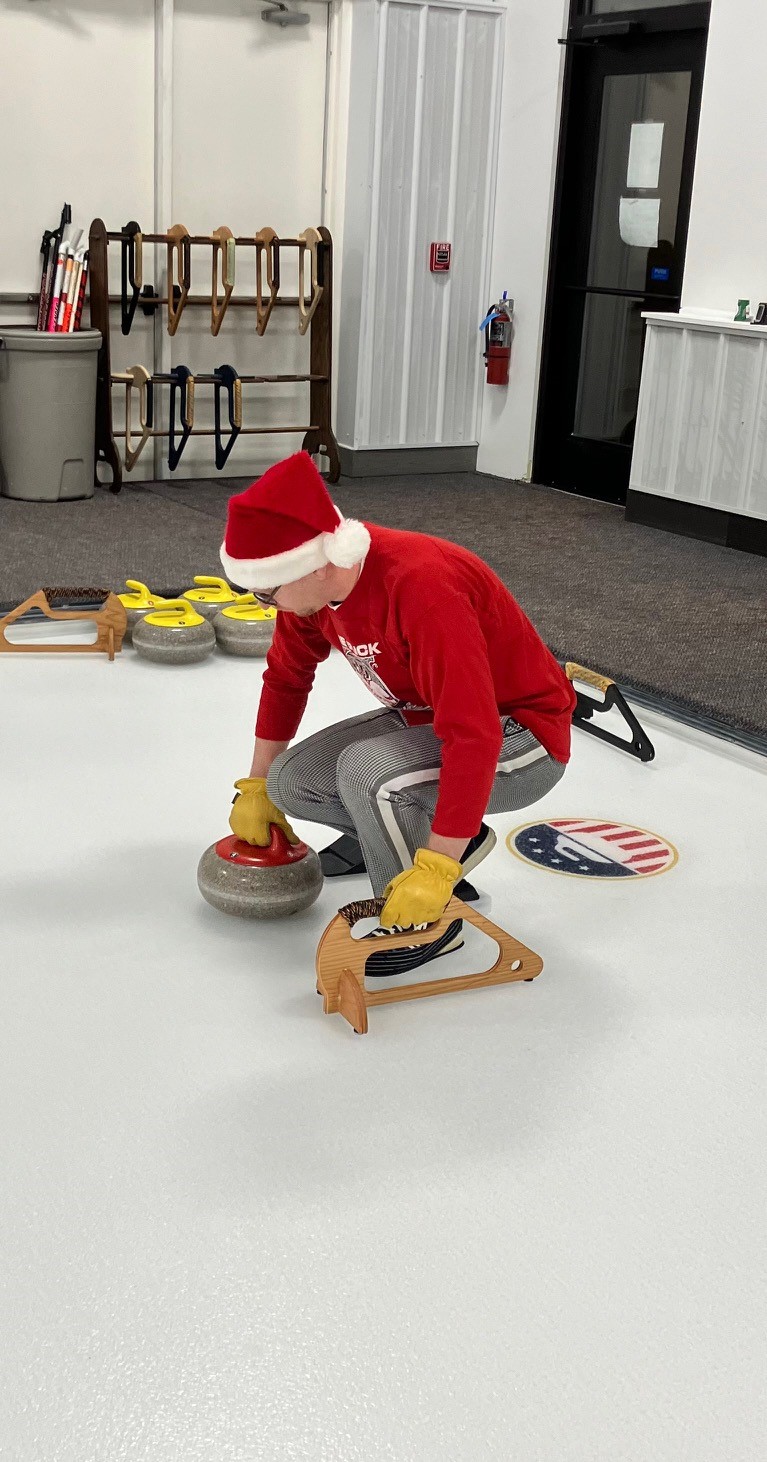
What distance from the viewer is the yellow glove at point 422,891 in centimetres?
202

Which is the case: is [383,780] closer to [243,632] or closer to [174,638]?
[174,638]

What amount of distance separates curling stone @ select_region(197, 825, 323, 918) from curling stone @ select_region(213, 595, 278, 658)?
166cm

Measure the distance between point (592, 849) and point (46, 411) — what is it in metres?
3.89

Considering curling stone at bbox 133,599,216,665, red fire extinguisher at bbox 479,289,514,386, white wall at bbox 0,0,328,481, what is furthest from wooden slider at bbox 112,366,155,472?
curling stone at bbox 133,599,216,665

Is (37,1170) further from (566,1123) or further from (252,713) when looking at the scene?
(252,713)

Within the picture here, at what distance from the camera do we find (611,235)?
6.58 metres

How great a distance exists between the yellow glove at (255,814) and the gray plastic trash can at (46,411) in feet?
12.8

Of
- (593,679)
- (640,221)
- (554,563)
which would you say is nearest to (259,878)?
(593,679)

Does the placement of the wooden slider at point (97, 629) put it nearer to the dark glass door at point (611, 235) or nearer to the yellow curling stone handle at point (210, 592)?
the yellow curling stone handle at point (210, 592)

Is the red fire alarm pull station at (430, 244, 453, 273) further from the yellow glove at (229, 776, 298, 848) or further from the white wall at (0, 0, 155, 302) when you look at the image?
the yellow glove at (229, 776, 298, 848)

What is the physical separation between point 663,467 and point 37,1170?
16.0 ft

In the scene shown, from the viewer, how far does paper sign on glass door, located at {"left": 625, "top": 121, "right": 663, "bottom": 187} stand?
20.6 ft

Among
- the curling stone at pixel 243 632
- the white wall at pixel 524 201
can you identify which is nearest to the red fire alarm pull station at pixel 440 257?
the white wall at pixel 524 201

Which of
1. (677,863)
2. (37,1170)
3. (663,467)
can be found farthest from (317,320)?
(37,1170)
